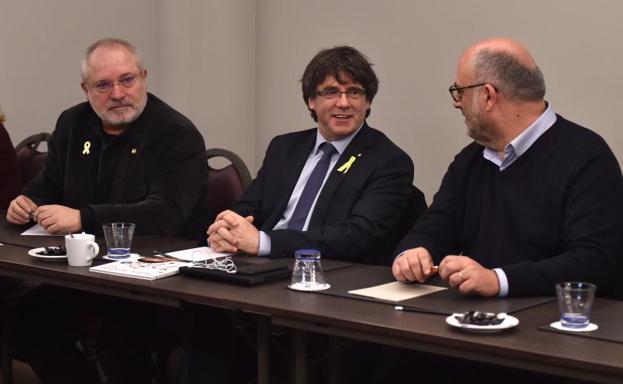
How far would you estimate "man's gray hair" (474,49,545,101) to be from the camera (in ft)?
8.91

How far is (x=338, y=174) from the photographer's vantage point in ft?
10.8

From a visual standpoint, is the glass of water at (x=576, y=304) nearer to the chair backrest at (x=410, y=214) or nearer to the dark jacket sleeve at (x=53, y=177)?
the chair backrest at (x=410, y=214)

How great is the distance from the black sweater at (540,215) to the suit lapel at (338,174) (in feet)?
1.39

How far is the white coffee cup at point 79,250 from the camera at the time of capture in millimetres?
2820

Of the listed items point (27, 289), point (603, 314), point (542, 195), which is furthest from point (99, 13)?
point (603, 314)

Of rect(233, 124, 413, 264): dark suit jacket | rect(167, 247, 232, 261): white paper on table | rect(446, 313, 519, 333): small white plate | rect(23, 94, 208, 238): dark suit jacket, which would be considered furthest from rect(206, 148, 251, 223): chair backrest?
rect(446, 313, 519, 333): small white plate

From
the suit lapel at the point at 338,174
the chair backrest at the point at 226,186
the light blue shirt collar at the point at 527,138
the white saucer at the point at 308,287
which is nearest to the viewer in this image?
the white saucer at the point at 308,287

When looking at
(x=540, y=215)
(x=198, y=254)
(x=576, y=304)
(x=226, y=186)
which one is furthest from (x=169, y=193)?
(x=576, y=304)

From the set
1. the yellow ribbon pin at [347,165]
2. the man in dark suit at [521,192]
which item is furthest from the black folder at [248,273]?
the yellow ribbon pin at [347,165]

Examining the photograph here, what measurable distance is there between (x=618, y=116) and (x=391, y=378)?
186 cm

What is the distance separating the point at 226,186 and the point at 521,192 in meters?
1.54

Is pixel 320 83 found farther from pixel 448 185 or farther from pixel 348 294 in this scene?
pixel 348 294

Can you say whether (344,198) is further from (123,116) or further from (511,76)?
(123,116)

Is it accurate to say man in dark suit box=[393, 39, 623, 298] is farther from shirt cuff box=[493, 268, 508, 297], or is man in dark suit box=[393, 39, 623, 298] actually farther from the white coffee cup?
the white coffee cup
